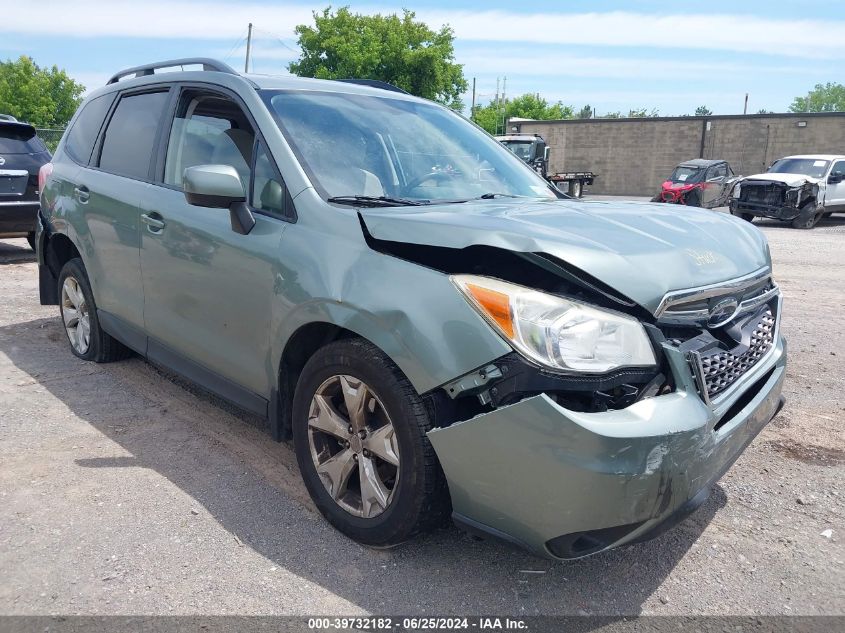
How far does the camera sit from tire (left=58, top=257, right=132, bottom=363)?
4848mm

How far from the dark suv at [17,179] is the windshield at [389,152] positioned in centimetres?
717

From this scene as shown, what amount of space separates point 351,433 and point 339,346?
0.34m

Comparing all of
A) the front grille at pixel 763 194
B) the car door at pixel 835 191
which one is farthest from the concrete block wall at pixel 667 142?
the front grille at pixel 763 194

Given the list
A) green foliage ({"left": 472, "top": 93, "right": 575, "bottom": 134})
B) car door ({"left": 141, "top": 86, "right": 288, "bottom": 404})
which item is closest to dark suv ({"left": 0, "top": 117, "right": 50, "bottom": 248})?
car door ({"left": 141, "top": 86, "right": 288, "bottom": 404})

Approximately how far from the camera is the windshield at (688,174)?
902 inches

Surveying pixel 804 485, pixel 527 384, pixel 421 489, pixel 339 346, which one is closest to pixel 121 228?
pixel 339 346

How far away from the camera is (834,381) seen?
5.04 meters

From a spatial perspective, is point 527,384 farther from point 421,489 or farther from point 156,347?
point 156,347

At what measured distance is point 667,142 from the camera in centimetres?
4138

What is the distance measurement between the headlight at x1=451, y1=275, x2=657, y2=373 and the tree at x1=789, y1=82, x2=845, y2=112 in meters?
173

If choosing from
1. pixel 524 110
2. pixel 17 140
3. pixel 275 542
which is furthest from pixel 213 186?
pixel 524 110

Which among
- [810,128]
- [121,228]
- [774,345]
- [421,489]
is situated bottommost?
[421,489]

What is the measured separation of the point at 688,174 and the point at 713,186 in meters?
0.93

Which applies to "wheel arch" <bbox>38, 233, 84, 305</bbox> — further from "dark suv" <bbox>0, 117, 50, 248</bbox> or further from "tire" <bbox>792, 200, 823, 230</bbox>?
"tire" <bbox>792, 200, 823, 230</bbox>
